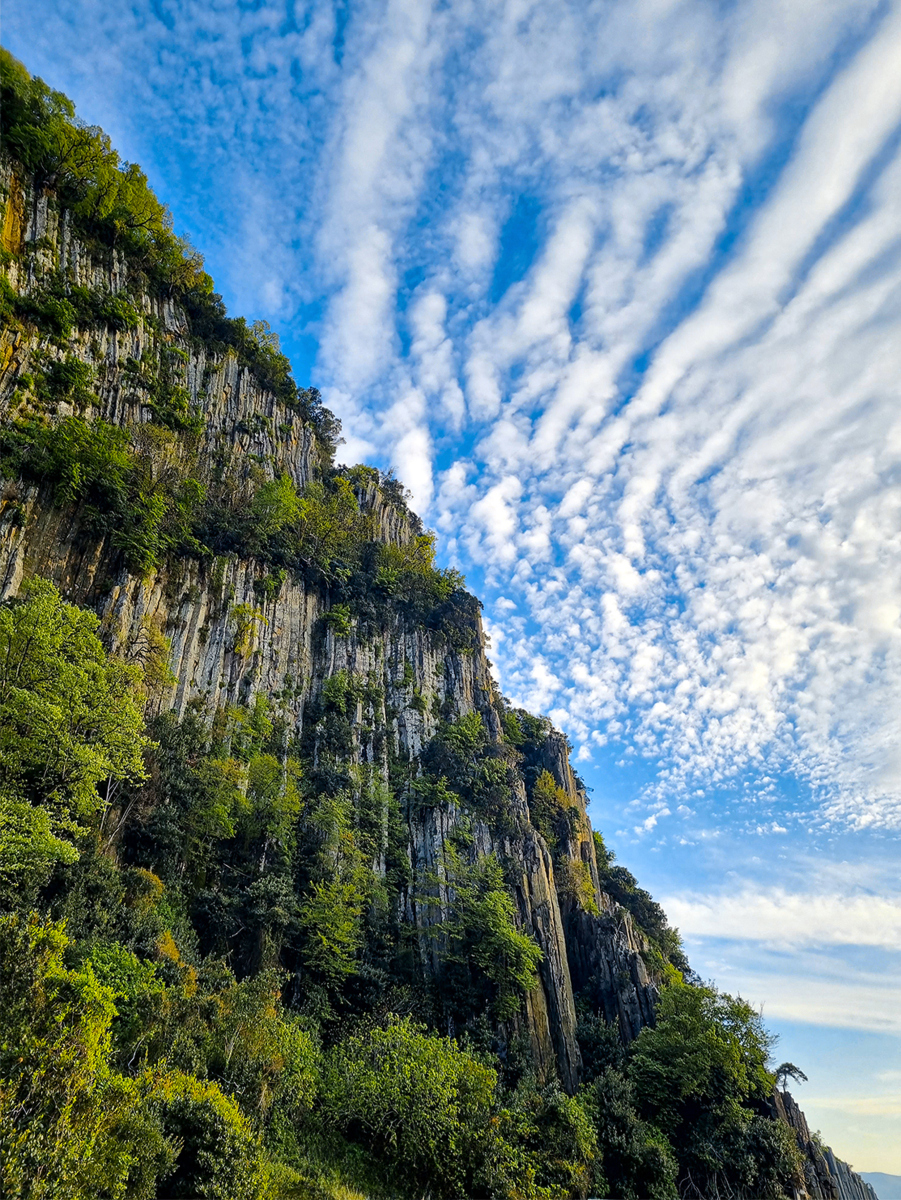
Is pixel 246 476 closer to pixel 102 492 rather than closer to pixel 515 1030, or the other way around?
pixel 102 492

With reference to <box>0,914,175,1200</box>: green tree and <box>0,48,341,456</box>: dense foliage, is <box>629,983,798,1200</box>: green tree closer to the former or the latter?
<box>0,914,175,1200</box>: green tree

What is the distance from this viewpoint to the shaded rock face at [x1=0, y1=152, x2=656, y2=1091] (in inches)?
1069

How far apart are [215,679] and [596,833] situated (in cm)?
4045

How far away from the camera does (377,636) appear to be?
4328cm

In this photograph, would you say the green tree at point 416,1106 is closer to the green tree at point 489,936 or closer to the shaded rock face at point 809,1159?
the green tree at point 489,936

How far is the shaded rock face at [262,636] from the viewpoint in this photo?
27.1 metres

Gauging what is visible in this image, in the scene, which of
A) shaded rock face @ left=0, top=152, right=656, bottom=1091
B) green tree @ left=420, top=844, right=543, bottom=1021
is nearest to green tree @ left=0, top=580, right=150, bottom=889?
shaded rock face @ left=0, top=152, right=656, bottom=1091

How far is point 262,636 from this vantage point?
3659 centimetres

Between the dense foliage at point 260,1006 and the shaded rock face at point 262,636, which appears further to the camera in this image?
the shaded rock face at point 262,636

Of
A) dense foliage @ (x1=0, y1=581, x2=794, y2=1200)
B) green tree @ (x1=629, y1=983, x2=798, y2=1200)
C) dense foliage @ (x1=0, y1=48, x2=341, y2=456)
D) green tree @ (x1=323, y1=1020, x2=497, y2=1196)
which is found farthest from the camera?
dense foliage @ (x1=0, y1=48, x2=341, y2=456)

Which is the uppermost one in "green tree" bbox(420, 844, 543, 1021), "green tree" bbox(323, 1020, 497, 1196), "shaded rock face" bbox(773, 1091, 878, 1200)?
"green tree" bbox(420, 844, 543, 1021)

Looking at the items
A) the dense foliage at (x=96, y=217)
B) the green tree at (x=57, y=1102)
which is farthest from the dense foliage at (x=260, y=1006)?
the dense foliage at (x=96, y=217)

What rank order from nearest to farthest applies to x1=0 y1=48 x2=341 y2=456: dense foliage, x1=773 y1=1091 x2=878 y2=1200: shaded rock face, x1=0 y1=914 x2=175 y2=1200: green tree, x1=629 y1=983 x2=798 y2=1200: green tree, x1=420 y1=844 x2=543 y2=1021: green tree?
x1=0 y1=914 x2=175 y2=1200: green tree, x1=629 y1=983 x2=798 y2=1200: green tree, x1=773 y1=1091 x2=878 y2=1200: shaded rock face, x1=420 y1=844 x2=543 y2=1021: green tree, x1=0 y1=48 x2=341 y2=456: dense foliage

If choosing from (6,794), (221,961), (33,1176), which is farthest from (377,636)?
(33,1176)
